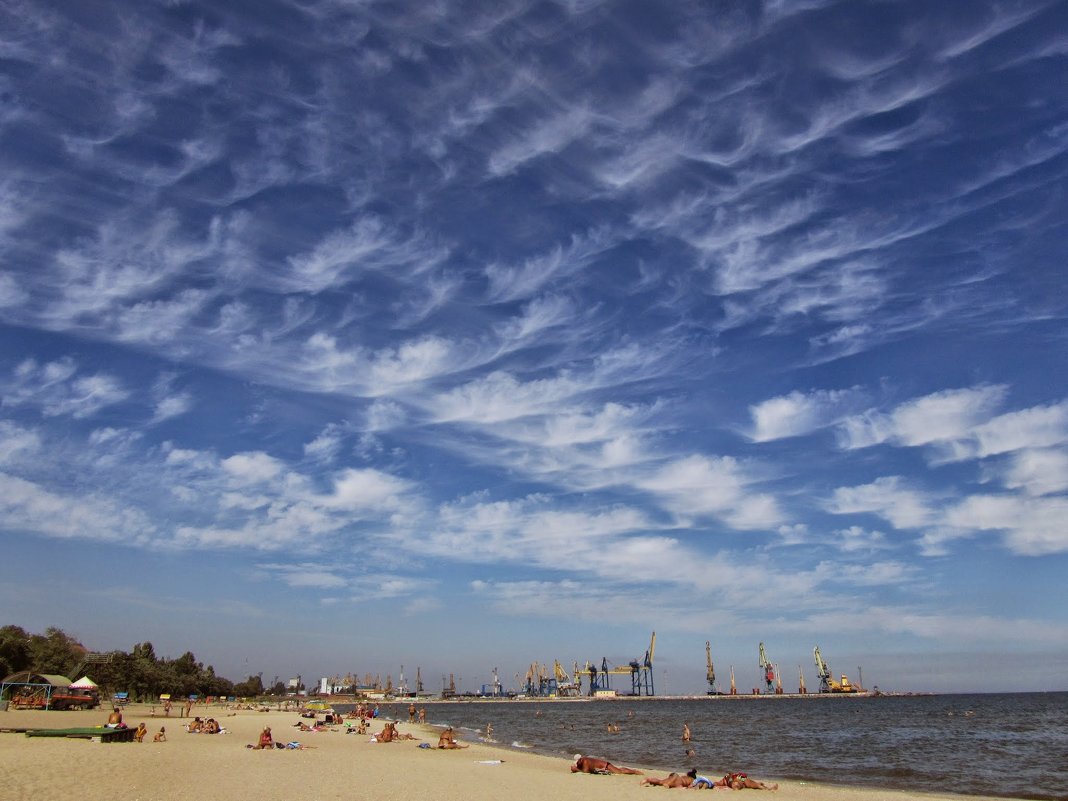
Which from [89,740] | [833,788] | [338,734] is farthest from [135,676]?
[833,788]

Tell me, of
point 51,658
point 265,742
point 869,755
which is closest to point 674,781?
point 265,742

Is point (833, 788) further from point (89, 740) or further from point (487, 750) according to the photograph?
point (89, 740)

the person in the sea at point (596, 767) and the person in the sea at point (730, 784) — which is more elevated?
the person in the sea at point (730, 784)

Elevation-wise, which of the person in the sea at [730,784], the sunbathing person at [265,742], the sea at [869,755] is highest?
the person in the sea at [730,784]

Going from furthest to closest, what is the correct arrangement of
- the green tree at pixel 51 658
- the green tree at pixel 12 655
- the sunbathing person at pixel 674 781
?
the green tree at pixel 51 658
the green tree at pixel 12 655
the sunbathing person at pixel 674 781

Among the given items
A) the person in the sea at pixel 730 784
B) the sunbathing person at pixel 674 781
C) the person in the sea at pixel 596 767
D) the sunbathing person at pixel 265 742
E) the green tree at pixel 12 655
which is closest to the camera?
the person in the sea at pixel 730 784

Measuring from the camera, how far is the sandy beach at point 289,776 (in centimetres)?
1784

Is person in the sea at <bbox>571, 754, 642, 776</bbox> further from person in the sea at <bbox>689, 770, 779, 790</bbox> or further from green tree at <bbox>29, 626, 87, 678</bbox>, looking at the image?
green tree at <bbox>29, 626, 87, 678</bbox>

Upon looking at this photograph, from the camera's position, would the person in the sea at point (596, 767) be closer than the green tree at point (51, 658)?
Yes

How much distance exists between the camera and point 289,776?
2267 centimetres

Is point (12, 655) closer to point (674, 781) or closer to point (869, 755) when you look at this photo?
point (674, 781)

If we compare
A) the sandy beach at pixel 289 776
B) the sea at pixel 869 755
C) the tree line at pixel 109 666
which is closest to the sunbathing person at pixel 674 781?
the sandy beach at pixel 289 776

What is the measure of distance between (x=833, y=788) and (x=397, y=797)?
17.2m

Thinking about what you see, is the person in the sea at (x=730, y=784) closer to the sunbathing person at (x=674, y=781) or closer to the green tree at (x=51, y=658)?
the sunbathing person at (x=674, y=781)
